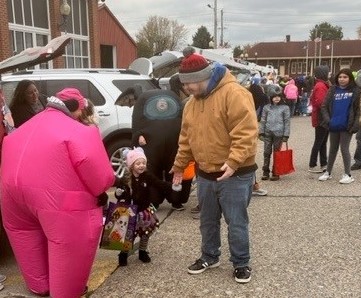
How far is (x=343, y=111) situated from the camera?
6.61 m

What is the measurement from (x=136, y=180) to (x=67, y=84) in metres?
3.70

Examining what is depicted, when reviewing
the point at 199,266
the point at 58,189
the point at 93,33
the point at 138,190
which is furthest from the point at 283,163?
the point at 93,33

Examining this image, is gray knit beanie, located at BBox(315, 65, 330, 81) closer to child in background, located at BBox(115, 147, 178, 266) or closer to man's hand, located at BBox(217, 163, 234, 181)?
child in background, located at BBox(115, 147, 178, 266)

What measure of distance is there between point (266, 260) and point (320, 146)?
4311 mm

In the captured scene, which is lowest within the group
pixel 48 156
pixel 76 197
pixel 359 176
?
pixel 359 176

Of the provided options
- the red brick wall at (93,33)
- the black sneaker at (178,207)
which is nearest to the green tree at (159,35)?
the red brick wall at (93,33)

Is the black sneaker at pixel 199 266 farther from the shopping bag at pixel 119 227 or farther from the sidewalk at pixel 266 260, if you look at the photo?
the shopping bag at pixel 119 227

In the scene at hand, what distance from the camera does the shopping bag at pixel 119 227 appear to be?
12.4 ft

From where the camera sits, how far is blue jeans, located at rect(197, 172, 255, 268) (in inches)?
137

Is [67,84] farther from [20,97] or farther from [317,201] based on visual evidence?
[317,201]

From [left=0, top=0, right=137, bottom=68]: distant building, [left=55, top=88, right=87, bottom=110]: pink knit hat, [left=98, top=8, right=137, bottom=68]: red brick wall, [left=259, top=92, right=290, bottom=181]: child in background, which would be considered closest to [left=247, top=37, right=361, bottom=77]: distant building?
[left=98, top=8, right=137, bottom=68]: red brick wall

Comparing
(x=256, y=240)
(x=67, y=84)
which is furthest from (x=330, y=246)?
(x=67, y=84)

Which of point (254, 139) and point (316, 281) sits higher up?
point (254, 139)

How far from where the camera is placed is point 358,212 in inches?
214
